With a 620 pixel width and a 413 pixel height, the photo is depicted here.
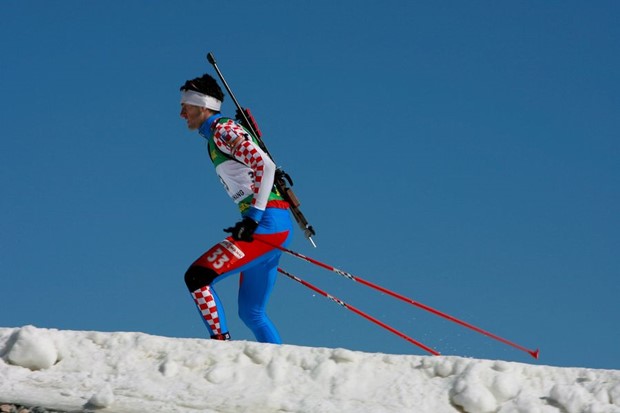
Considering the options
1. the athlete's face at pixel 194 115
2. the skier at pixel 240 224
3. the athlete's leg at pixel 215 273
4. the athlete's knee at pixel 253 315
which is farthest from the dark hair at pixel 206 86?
the athlete's knee at pixel 253 315

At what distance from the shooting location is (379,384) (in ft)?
20.8

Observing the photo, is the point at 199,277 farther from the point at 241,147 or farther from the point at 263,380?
the point at 263,380

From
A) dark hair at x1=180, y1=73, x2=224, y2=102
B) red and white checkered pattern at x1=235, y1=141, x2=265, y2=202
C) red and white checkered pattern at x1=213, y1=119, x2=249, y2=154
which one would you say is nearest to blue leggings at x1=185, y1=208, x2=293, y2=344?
red and white checkered pattern at x1=235, y1=141, x2=265, y2=202

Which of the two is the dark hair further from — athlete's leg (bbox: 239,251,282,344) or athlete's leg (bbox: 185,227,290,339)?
athlete's leg (bbox: 239,251,282,344)

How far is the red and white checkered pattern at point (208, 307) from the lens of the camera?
7.89m

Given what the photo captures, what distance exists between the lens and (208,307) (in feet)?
25.9

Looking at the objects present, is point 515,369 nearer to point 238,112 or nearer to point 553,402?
point 553,402

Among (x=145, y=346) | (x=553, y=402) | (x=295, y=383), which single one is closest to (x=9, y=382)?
(x=145, y=346)

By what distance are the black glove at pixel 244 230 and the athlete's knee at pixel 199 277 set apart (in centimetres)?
35

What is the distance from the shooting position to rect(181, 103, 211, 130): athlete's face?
8555mm

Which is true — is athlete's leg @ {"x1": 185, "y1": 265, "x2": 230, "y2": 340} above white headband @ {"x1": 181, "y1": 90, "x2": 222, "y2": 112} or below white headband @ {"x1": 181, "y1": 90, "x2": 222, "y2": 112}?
below

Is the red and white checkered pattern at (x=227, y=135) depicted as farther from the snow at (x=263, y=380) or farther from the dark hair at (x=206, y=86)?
the snow at (x=263, y=380)

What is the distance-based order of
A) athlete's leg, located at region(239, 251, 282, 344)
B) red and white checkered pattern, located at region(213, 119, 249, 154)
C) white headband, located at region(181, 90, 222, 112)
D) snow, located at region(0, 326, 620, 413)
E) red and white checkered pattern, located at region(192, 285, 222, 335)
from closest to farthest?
snow, located at region(0, 326, 620, 413), red and white checkered pattern, located at region(192, 285, 222, 335), red and white checkered pattern, located at region(213, 119, 249, 154), athlete's leg, located at region(239, 251, 282, 344), white headband, located at region(181, 90, 222, 112)

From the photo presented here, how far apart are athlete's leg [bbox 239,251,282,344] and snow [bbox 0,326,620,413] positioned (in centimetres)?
Answer: 147
